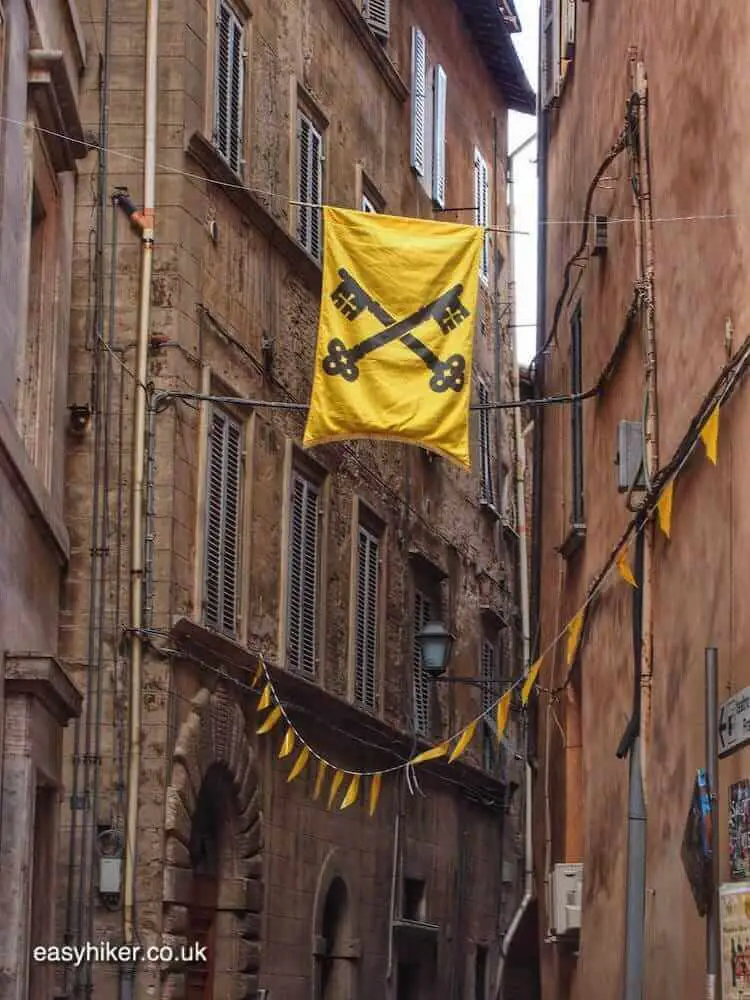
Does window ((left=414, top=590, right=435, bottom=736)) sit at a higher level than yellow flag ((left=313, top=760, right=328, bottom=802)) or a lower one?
higher

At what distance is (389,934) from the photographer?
21.8 m

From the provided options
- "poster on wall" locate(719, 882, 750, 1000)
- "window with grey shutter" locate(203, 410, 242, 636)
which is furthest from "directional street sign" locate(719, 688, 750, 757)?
"window with grey shutter" locate(203, 410, 242, 636)

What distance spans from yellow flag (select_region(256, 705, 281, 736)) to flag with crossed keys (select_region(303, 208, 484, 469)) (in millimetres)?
3774

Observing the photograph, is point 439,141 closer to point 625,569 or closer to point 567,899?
point 567,899

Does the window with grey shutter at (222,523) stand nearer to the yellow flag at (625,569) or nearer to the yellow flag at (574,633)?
the yellow flag at (574,633)

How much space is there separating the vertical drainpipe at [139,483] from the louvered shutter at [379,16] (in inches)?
280

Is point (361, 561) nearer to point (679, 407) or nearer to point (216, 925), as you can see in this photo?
point (216, 925)

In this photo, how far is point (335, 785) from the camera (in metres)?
18.6

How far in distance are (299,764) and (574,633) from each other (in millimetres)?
3570

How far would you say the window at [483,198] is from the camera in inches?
1157

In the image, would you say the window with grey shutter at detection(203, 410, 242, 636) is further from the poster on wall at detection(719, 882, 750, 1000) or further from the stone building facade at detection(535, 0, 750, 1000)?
the poster on wall at detection(719, 882, 750, 1000)

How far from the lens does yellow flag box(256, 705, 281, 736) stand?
16984mm

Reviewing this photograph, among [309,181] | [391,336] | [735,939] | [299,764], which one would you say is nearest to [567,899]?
[299,764]

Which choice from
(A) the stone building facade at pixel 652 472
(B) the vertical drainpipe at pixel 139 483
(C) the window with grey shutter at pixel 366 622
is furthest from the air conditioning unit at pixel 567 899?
(C) the window with grey shutter at pixel 366 622
